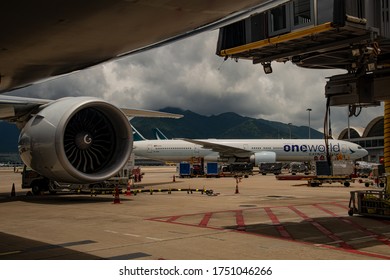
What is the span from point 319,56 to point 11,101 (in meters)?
8.53

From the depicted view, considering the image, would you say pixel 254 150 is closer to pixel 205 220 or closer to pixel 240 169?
pixel 240 169

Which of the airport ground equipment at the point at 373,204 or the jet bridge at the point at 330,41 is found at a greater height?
the jet bridge at the point at 330,41

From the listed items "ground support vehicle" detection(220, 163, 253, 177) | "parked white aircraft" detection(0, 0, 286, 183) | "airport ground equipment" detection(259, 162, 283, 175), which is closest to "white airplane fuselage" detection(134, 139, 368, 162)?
"airport ground equipment" detection(259, 162, 283, 175)

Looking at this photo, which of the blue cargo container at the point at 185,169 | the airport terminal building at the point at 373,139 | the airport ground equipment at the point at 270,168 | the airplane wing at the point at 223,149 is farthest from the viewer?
the airport terminal building at the point at 373,139

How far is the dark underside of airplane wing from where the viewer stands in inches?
150

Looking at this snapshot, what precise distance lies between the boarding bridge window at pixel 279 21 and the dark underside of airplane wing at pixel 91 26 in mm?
5109

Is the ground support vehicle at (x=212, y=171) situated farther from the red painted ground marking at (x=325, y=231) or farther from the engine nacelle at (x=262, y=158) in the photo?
the red painted ground marking at (x=325, y=231)

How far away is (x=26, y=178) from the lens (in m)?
21.7

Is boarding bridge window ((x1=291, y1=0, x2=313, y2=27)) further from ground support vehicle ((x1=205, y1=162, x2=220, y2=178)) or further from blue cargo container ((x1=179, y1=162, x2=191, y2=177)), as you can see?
blue cargo container ((x1=179, y1=162, x2=191, y2=177))

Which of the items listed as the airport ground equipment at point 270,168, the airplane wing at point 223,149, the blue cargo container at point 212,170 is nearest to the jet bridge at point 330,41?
the blue cargo container at point 212,170

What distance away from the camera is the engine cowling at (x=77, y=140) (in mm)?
10531

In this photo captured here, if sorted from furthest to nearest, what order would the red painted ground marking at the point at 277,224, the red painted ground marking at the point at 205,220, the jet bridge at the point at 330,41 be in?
the red painted ground marking at the point at 205,220 → the red painted ground marking at the point at 277,224 → the jet bridge at the point at 330,41

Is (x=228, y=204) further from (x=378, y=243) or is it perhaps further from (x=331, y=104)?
(x=378, y=243)

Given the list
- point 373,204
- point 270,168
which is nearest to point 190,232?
point 373,204
